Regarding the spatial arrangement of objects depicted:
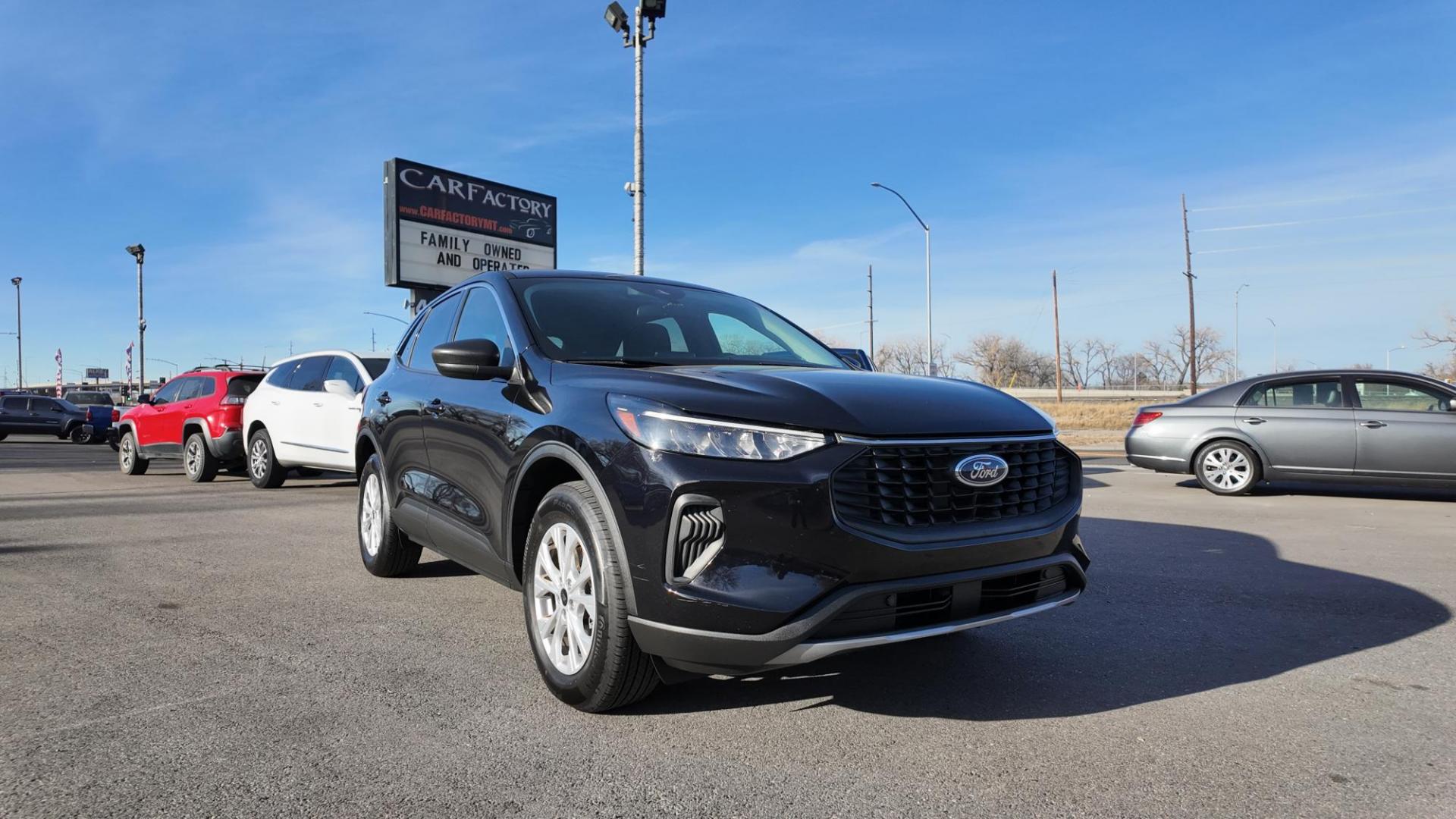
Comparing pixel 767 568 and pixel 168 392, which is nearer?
pixel 767 568

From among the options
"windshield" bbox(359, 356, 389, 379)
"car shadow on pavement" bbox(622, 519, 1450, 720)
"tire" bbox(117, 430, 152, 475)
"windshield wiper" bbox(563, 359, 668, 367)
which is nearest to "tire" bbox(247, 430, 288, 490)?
"windshield" bbox(359, 356, 389, 379)

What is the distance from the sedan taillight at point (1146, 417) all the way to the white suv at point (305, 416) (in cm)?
889

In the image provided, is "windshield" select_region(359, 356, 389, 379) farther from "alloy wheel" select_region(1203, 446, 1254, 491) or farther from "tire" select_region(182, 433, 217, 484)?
"alloy wheel" select_region(1203, 446, 1254, 491)

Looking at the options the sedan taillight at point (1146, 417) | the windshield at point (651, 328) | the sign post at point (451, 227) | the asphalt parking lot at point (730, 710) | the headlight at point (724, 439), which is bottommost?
the asphalt parking lot at point (730, 710)

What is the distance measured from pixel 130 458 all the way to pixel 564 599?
14.1 m

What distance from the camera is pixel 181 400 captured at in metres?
13.5

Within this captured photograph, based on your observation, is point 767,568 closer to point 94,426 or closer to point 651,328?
point 651,328

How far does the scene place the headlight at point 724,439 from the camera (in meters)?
2.93

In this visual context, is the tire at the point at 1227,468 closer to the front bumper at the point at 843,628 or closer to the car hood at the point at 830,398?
the car hood at the point at 830,398

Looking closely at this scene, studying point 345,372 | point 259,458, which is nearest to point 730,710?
point 345,372

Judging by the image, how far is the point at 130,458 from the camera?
14.5 metres

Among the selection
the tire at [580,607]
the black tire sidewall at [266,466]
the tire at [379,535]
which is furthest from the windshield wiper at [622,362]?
the black tire sidewall at [266,466]

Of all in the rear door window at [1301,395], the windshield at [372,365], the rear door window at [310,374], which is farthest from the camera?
the rear door window at [310,374]

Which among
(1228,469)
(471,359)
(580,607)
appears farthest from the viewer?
(1228,469)
